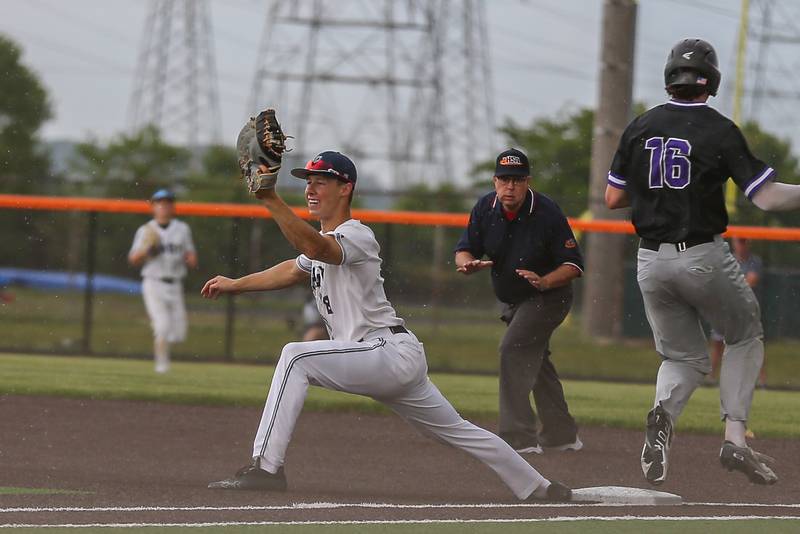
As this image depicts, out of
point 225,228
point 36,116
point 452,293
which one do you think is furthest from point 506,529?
point 36,116

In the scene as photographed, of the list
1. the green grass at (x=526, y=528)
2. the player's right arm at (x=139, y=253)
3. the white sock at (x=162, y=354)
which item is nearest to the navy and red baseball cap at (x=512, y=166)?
the green grass at (x=526, y=528)

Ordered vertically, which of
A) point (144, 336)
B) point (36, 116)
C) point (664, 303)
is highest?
point (36, 116)

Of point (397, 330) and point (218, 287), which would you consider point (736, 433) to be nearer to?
point (397, 330)

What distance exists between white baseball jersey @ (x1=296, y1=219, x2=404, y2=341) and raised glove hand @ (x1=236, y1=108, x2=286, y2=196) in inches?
20.6

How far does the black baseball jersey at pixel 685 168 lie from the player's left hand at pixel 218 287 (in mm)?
2091

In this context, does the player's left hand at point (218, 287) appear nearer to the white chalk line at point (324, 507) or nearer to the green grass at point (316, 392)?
the white chalk line at point (324, 507)

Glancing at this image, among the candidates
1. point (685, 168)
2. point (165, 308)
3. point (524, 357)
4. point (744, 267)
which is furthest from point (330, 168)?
point (744, 267)

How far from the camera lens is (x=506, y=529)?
5.41m

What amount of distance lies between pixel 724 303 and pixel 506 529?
1766 mm

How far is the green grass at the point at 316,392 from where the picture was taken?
10.7 m

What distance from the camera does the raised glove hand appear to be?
228 inches

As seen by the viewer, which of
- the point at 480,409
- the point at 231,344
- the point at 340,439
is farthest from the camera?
the point at 231,344

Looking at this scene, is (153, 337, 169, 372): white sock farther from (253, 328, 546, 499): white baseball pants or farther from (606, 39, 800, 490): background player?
(606, 39, 800, 490): background player

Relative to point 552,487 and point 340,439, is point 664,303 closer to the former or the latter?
point 552,487
